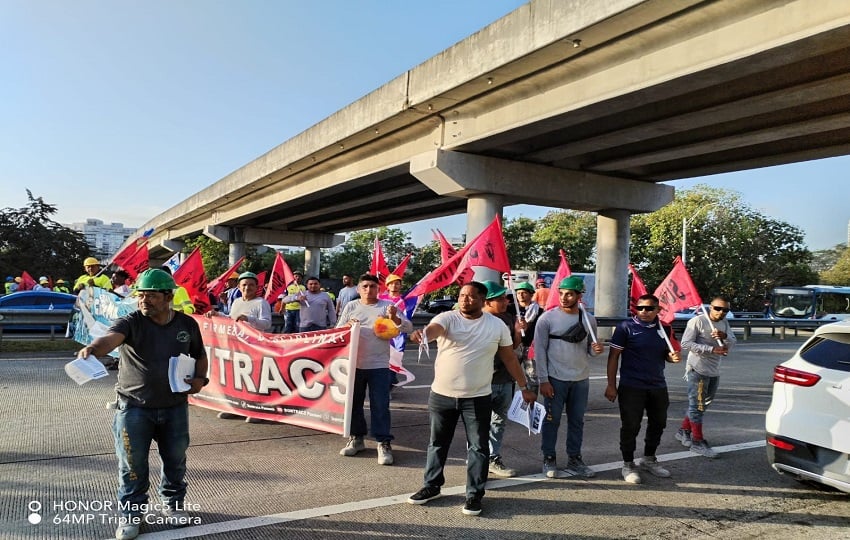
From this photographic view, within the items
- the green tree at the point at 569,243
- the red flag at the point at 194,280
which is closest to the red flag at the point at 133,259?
the red flag at the point at 194,280

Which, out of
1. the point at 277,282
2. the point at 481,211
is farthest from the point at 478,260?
the point at 481,211

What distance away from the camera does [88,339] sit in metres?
10.1

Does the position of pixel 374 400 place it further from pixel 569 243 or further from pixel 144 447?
pixel 569 243

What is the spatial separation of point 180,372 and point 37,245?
4462 cm

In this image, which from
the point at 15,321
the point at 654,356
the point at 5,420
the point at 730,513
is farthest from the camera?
the point at 15,321

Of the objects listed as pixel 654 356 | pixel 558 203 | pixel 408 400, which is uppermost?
pixel 558 203

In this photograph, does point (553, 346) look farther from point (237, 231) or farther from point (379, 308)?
point (237, 231)

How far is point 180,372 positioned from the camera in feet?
12.9

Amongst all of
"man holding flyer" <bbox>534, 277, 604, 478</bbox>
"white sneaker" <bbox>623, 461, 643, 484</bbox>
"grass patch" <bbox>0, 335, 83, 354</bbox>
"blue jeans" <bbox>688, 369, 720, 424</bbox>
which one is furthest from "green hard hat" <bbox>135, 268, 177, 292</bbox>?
"grass patch" <bbox>0, 335, 83, 354</bbox>

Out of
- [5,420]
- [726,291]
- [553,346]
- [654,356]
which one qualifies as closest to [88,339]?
[5,420]

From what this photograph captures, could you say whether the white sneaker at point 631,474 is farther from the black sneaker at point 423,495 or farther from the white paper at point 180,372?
the white paper at point 180,372

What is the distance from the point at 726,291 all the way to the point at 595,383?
35.2 m

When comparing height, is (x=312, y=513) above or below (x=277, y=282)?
below

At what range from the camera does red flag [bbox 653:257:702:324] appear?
7418mm
